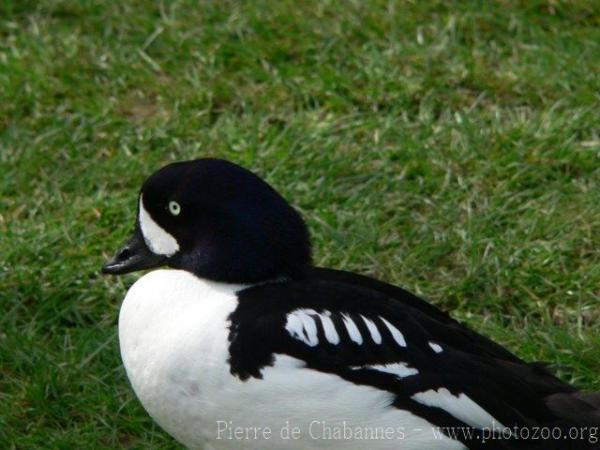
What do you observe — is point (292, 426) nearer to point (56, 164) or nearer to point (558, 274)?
point (558, 274)

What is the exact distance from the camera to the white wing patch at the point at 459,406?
3369 millimetres

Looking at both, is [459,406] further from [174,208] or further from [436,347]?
[174,208]

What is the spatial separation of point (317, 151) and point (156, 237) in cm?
156

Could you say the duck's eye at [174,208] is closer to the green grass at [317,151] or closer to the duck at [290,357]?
the duck at [290,357]

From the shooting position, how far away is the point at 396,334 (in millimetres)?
3443

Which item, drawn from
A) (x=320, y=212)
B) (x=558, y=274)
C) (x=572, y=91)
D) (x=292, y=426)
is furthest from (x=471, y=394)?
(x=572, y=91)

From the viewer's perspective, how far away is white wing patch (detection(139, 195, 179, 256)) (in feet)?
12.1

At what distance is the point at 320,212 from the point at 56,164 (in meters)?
1.07

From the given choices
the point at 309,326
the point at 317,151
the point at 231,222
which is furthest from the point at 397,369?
the point at 317,151

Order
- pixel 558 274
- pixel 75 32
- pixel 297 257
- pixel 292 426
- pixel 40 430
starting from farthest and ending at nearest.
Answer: pixel 75 32 < pixel 558 274 < pixel 40 430 < pixel 297 257 < pixel 292 426

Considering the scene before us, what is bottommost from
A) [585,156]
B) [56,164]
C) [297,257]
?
[56,164]

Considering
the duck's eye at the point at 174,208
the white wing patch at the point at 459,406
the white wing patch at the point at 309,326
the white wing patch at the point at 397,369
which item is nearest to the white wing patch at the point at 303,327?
the white wing patch at the point at 309,326

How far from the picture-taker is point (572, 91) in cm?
535

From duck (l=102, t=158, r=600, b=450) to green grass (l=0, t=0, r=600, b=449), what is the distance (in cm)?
61
